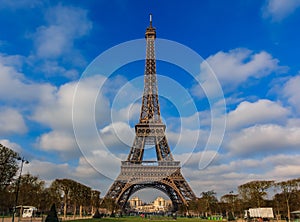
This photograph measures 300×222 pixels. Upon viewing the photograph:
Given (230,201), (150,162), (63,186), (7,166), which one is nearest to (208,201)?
(230,201)

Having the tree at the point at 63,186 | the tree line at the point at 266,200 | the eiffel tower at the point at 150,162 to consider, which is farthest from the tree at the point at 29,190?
the tree line at the point at 266,200

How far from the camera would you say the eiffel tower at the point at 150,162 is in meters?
64.3

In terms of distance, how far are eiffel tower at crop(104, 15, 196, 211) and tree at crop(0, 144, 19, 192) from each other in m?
32.3

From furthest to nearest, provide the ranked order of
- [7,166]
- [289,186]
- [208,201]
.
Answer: [208,201]
[289,186]
[7,166]

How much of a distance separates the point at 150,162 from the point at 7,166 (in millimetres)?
39884

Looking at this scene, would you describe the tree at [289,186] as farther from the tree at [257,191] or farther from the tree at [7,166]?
the tree at [7,166]

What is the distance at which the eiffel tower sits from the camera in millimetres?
64312

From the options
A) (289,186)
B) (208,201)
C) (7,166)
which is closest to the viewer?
(7,166)

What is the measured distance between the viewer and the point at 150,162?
6831cm

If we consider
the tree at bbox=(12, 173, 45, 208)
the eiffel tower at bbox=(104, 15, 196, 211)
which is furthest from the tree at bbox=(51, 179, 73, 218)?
the eiffel tower at bbox=(104, 15, 196, 211)

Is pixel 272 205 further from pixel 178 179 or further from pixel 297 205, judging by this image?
pixel 178 179

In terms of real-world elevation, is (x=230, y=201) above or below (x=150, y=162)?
below

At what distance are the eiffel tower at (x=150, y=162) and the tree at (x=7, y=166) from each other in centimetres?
3229

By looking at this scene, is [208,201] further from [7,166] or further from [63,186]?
[7,166]
